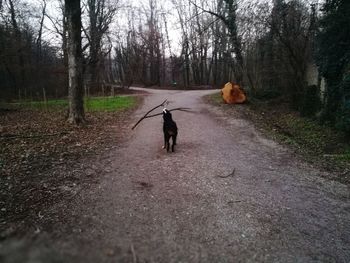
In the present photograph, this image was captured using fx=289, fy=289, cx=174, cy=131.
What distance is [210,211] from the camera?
486 centimetres

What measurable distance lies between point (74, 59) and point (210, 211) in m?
9.29

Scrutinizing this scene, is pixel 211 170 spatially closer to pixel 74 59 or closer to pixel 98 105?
pixel 74 59

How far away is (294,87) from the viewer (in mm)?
16922

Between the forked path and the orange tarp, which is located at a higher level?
the orange tarp

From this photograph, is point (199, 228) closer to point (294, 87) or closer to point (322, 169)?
point (322, 169)

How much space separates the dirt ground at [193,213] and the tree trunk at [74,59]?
4.71 meters

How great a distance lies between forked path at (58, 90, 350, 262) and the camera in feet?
12.3

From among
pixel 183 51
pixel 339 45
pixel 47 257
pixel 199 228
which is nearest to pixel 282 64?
pixel 339 45

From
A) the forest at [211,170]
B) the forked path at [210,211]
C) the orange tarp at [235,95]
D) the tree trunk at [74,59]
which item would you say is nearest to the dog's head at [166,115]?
the forest at [211,170]

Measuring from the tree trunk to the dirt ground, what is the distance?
471 cm

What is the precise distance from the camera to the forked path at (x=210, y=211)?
3.76 meters

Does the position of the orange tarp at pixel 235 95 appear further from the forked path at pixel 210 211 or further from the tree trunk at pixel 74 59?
the forked path at pixel 210 211

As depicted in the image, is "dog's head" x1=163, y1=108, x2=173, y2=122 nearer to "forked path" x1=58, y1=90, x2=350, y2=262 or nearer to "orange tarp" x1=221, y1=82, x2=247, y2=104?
"forked path" x1=58, y1=90, x2=350, y2=262

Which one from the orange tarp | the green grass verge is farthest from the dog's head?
the orange tarp
